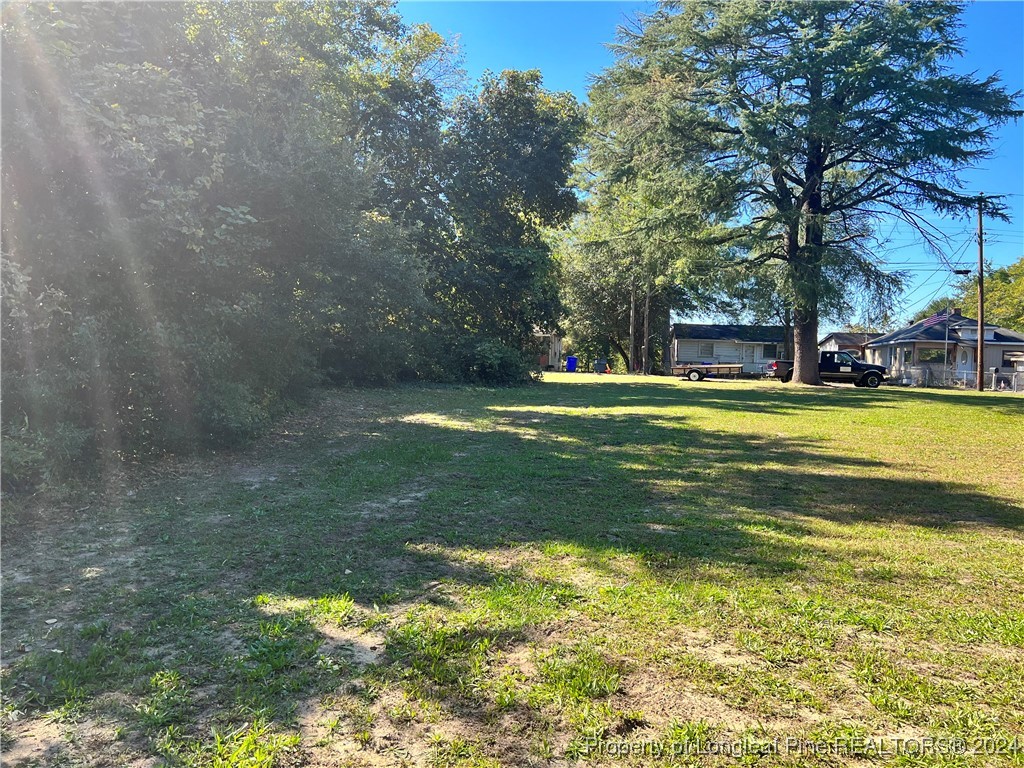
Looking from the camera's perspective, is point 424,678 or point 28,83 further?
point 28,83

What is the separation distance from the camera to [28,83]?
18.4 ft

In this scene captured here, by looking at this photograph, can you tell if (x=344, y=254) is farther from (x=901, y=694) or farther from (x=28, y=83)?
(x=901, y=694)

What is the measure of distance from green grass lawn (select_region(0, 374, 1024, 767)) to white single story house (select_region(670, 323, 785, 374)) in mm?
44678

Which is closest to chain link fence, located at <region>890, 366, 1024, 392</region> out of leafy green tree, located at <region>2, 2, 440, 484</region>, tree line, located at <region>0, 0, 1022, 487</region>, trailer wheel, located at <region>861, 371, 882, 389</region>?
trailer wheel, located at <region>861, 371, 882, 389</region>

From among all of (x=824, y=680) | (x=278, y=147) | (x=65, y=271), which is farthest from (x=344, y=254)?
(x=824, y=680)

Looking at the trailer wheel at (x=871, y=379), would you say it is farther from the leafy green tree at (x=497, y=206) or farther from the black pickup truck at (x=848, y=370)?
the leafy green tree at (x=497, y=206)

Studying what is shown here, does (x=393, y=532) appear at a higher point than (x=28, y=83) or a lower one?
lower

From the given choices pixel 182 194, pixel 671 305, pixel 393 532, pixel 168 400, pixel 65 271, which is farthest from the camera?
pixel 671 305

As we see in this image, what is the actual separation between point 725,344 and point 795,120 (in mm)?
32038

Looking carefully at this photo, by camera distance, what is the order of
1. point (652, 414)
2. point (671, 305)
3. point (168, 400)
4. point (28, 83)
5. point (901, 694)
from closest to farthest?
point (901, 694) < point (28, 83) < point (168, 400) < point (652, 414) < point (671, 305)

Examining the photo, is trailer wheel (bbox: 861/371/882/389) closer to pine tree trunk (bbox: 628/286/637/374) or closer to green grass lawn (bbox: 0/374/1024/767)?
pine tree trunk (bbox: 628/286/637/374)

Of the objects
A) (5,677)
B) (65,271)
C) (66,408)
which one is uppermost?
(65,271)

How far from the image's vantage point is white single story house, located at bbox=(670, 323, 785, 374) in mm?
50375

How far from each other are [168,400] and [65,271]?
187cm
